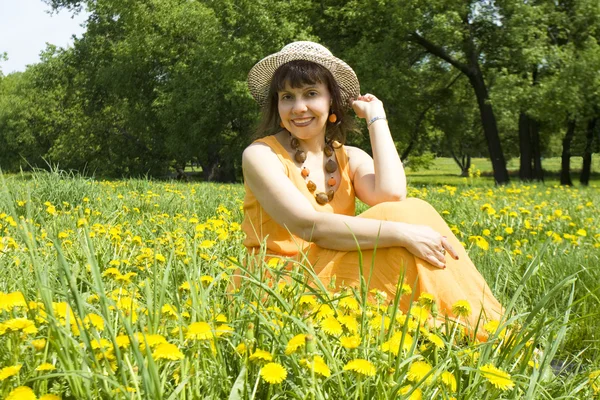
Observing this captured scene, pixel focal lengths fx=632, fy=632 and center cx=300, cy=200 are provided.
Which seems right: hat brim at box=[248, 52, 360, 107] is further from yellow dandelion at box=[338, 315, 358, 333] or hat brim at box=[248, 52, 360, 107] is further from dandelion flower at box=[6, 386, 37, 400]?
dandelion flower at box=[6, 386, 37, 400]

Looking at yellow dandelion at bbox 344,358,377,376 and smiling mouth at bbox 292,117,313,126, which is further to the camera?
smiling mouth at bbox 292,117,313,126

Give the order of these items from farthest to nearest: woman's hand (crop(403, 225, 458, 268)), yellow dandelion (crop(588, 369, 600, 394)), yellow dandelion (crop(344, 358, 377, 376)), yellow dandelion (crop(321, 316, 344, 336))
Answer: woman's hand (crop(403, 225, 458, 268))
yellow dandelion (crop(588, 369, 600, 394))
yellow dandelion (crop(321, 316, 344, 336))
yellow dandelion (crop(344, 358, 377, 376))

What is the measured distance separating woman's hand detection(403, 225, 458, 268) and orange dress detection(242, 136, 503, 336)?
0.04m

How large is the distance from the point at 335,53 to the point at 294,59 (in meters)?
17.6

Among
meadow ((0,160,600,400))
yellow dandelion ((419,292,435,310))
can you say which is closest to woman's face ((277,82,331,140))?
meadow ((0,160,600,400))

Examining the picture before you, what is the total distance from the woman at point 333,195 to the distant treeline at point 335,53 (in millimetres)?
15522

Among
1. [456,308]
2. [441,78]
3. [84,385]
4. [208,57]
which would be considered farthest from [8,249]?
[441,78]

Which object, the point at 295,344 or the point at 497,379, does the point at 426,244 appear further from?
the point at 295,344

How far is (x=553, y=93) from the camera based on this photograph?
1764cm

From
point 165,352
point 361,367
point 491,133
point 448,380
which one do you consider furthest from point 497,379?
point 491,133

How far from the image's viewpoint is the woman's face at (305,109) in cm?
302

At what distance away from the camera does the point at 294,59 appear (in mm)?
3047

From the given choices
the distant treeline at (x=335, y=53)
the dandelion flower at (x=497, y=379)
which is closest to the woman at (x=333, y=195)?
the dandelion flower at (x=497, y=379)

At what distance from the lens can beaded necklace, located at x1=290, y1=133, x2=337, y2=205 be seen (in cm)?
304
